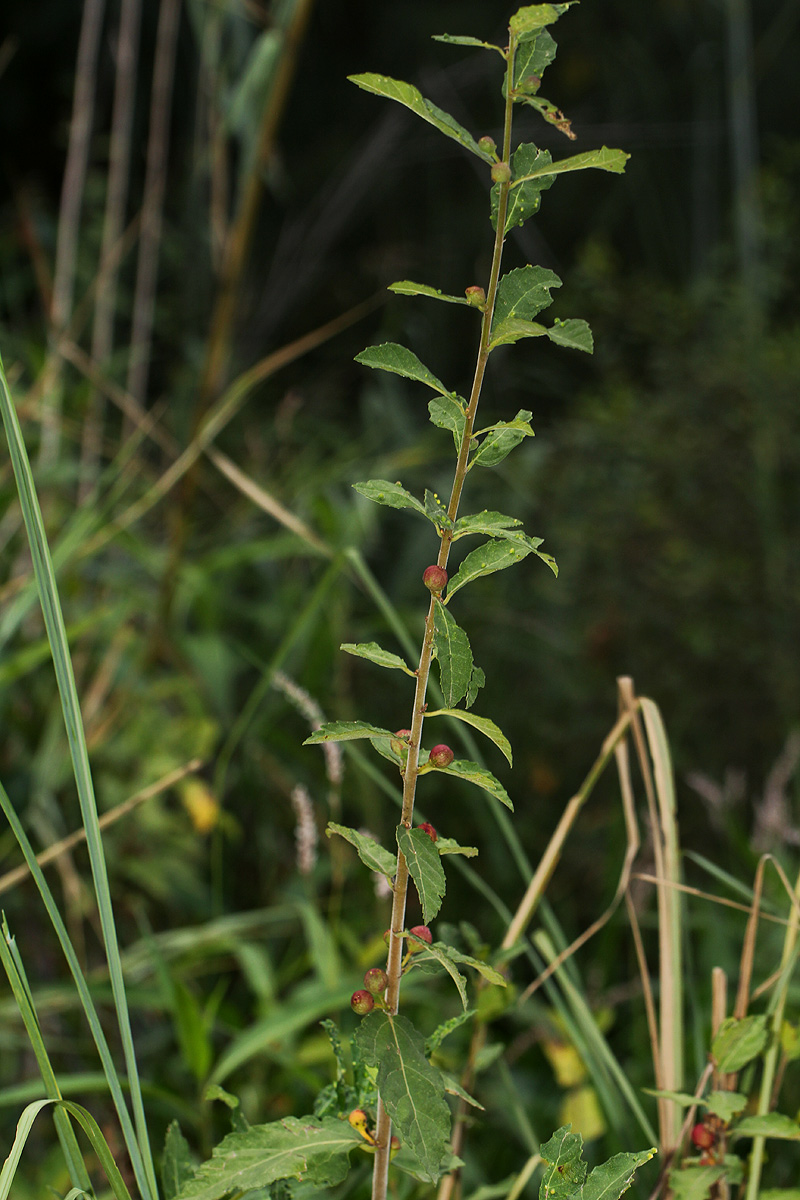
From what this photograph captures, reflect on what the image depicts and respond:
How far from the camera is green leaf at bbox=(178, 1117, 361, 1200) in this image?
291 mm

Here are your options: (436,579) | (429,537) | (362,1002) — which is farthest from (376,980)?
(429,537)

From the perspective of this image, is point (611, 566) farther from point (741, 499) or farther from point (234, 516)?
point (234, 516)

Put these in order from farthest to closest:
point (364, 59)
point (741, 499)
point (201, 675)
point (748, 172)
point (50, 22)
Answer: point (364, 59), point (50, 22), point (748, 172), point (741, 499), point (201, 675)

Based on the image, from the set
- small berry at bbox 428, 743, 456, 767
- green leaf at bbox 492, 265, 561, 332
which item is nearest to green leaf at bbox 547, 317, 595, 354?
green leaf at bbox 492, 265, 561, 332

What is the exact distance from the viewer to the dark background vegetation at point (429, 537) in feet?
2.95

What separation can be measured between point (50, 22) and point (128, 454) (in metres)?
1.70

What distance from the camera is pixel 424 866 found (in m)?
0.27

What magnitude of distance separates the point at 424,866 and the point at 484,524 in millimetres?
93

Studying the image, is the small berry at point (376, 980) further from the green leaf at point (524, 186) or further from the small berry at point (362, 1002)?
the green leaf at point (524, 186)

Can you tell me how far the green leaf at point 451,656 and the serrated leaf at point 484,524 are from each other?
0.02m

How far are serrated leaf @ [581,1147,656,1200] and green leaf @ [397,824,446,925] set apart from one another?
10 centimetres

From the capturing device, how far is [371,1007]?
0.98ft

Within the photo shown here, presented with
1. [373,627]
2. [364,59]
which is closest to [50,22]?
[364,59]

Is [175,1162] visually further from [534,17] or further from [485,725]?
[534,17]
